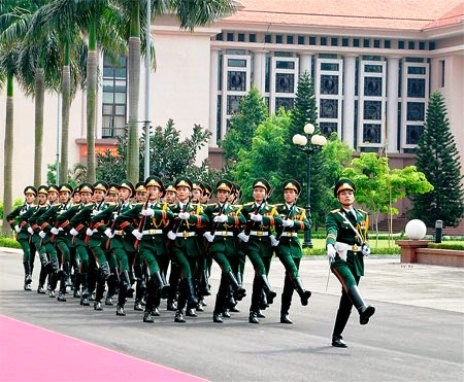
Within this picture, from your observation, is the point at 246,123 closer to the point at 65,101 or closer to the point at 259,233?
the point at 65,101

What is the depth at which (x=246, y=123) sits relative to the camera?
100125 mm

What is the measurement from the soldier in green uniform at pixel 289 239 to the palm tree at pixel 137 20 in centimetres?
2221

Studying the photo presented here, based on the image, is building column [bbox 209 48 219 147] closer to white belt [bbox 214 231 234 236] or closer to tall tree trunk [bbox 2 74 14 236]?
tall tree trunk [bbox 2 74 14 236]

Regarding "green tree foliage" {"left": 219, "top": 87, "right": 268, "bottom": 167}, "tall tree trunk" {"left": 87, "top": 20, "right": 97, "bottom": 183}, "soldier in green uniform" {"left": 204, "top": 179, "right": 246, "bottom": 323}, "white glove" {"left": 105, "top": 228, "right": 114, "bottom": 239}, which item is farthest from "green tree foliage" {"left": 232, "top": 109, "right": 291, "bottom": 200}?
"soldier in green uniform" {"left": 204, "top": 179, "right": 246, "bottom": 323}

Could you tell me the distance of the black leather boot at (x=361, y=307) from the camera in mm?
13953

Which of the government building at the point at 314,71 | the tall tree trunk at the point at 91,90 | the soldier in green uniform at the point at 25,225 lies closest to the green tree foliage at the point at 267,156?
the government building at the point at 314,71

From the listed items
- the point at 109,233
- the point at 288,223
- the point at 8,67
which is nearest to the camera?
the point at 288,223

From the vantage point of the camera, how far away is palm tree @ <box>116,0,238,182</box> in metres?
39.9

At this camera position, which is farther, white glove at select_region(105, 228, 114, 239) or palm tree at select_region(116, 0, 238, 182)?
palm tree at select_region(116, 0, 238, 182)

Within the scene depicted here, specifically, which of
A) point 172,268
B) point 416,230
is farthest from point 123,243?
point 416,230

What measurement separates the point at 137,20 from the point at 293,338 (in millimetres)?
26324

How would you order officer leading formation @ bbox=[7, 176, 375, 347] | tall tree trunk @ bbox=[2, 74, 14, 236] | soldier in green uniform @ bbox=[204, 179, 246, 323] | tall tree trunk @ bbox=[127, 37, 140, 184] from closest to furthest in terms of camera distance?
officer leading formation @ bbox=[7, 176, 375, 347], soldier in green uniform @ bbox=[204, 179, 246, 323], tall tree trunk @ bbox=[127, 37, 140, 184], tall tree trunk @ bbox=[2, 74, 14, 236]

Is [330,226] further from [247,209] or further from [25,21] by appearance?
[25,21]

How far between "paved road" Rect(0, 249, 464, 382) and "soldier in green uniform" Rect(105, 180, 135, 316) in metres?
0.34
